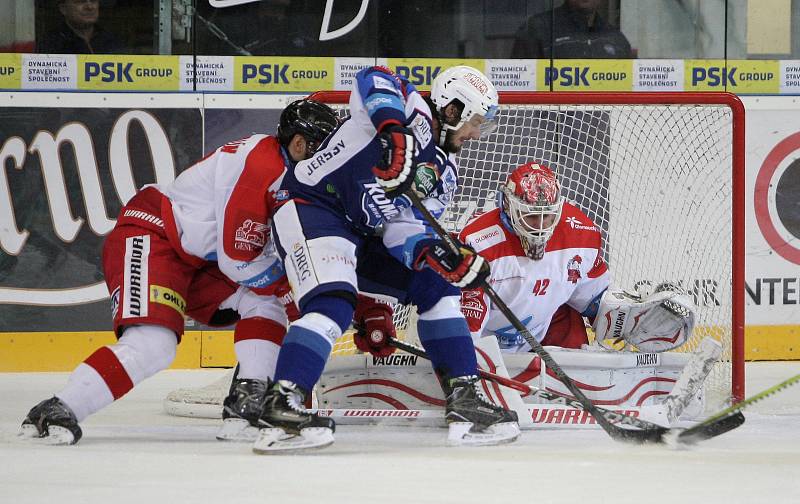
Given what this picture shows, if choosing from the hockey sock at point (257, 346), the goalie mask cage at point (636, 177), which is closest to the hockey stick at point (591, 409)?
the hockey sock at point (257, 346)

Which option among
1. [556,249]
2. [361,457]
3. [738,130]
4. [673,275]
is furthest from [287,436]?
[673,275]

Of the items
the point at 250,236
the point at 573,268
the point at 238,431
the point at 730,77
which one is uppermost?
the point at 730,77

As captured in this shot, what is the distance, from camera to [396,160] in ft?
9.80

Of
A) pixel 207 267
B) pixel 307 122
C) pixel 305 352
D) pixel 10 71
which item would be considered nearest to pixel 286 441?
pixel 305 352

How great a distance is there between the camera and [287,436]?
2900 millimetres

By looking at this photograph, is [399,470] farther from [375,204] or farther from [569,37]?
[569,37]

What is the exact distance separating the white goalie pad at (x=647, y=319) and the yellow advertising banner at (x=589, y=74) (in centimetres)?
161

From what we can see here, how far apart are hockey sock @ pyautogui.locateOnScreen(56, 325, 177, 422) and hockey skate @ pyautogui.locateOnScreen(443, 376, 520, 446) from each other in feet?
2.55

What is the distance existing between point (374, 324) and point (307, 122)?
599 millimetres

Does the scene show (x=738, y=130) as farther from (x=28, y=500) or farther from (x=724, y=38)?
(x=28, y=500)

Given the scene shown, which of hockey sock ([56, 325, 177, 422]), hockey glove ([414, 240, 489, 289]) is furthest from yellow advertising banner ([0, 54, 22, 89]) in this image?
hockey glove ([414, 240, 489, 289])

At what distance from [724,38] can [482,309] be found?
2.31 m

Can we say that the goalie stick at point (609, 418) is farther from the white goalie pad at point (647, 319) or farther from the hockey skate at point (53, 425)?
the hockey skate at point (53, 425)

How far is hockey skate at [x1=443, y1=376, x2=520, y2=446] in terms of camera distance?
3150 millimetres
